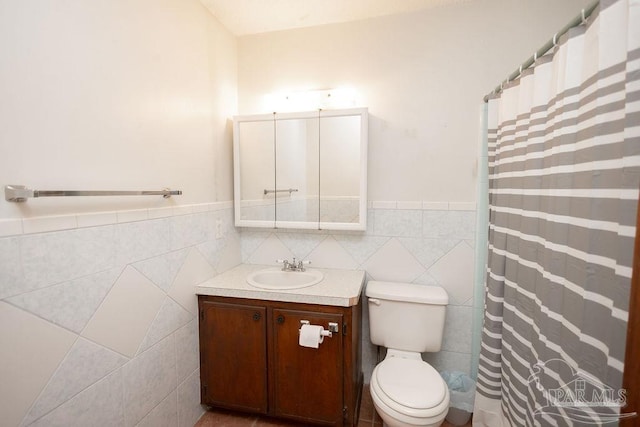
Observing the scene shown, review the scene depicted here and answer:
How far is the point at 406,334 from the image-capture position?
176 centimetres

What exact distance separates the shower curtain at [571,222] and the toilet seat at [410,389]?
0.31m

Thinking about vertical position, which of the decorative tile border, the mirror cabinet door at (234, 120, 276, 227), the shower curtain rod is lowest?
the decorative tile border

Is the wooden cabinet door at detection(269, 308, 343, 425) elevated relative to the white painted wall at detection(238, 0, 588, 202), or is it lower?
lower

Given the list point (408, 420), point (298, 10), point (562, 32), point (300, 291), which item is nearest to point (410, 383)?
point (408, 420)

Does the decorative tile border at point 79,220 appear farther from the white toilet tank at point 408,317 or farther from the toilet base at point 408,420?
the toilet base at point 408,420

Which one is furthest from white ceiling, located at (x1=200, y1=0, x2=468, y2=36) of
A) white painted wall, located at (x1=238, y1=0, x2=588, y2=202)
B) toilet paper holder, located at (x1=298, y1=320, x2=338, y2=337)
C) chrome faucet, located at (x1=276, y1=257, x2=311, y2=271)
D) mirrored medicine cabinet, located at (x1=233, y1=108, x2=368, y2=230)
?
toilet paper holder, located at (x1=298, y1=320, x2=338, y2=337)

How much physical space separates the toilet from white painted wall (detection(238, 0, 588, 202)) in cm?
64

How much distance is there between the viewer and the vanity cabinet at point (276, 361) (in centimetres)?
157

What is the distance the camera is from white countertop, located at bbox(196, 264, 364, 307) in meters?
1.56

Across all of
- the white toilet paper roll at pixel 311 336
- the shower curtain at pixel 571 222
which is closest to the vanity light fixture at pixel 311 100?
the shower curtain at pixel 571 222

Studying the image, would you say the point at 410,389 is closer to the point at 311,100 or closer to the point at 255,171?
the point at 255,171

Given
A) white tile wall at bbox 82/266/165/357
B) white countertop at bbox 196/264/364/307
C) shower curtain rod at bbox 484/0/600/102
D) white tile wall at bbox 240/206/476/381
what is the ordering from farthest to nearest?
white tile wall at bbox 240/206/476/381, white countertop at bbox 196/264/364/307, white tile wall at bbox 82/266/165/357, shower curtain rod at bbox 484/0/600/102

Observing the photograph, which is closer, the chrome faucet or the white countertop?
the white countertop

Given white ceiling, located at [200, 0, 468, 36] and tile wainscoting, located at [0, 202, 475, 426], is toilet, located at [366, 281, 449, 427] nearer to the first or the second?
tile wainscoting, located at [0, 202, 475, 426]
